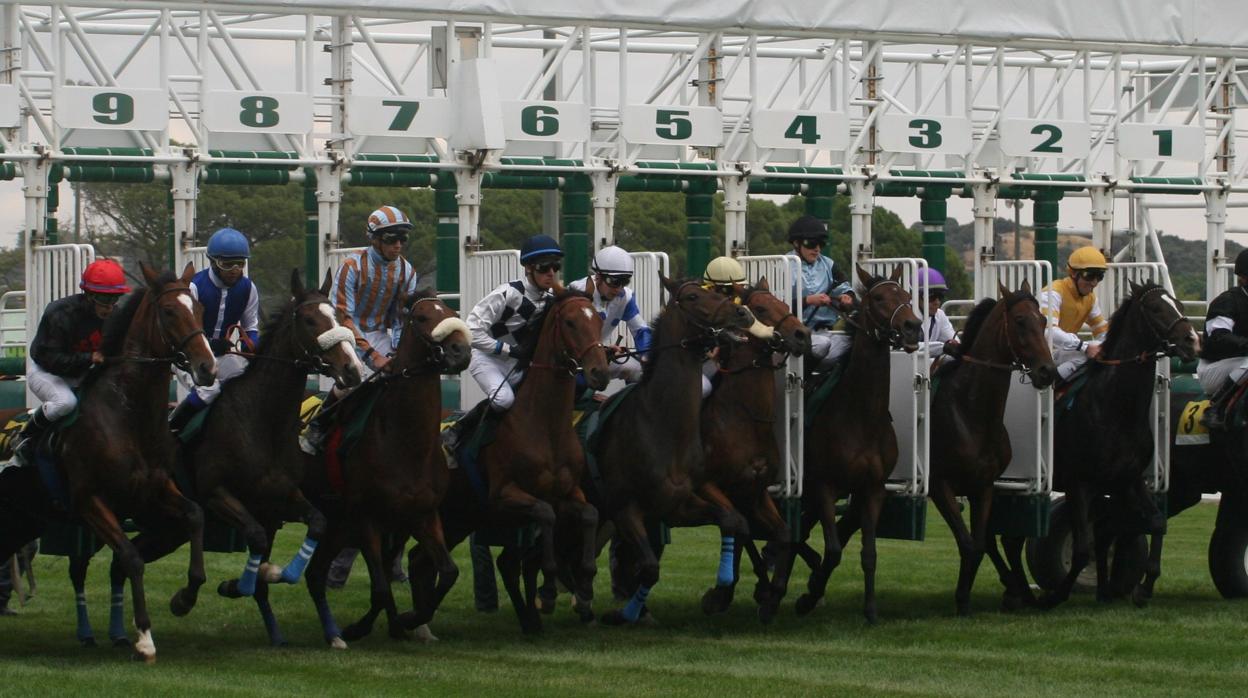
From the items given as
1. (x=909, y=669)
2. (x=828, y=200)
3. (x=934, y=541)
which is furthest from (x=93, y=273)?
(x=828, y=200)

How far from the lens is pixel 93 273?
965 cm

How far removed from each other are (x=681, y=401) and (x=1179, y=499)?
365 centimetres

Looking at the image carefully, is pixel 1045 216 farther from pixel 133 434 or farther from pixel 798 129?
pixel 133 434

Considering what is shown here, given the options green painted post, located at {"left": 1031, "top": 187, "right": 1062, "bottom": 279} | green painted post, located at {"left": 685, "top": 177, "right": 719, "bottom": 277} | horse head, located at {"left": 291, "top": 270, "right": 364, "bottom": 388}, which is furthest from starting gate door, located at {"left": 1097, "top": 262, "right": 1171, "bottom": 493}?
green painted post, located at {"left": 1031, "top": 187, "right": 1062, "bottom": 279}

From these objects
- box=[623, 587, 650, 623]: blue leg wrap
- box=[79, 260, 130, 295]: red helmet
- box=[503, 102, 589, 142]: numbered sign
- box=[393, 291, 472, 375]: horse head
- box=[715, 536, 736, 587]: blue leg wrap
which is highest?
box=[503, 102, 589, 142]: numbered sign

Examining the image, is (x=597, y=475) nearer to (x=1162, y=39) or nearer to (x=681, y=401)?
(x=681, y=401)

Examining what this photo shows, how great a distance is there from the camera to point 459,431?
10555mm

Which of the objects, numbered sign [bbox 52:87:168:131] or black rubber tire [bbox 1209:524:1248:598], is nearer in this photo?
black rubber tire [bbox 1209:524:1248:598]

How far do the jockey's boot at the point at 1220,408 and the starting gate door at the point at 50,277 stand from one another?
242 inches

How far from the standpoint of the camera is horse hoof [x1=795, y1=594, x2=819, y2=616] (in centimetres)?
1140

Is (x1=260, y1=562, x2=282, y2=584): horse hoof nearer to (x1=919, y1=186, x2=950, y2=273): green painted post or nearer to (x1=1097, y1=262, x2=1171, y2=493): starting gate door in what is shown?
(x1=1097, y1=262, x2=1171, y2=493): starting gate door

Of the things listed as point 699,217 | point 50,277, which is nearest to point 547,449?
point 50,277

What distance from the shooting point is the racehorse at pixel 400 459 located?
988 cm

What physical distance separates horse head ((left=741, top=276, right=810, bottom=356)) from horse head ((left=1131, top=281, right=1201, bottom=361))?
1976mm
